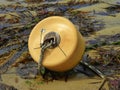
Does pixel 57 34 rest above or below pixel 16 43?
above

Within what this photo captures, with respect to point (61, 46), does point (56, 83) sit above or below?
below

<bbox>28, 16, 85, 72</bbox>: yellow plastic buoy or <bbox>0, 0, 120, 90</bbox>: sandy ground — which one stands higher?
<bbox>28, 16, 85, 72</bbox>: yellow plastic buoy

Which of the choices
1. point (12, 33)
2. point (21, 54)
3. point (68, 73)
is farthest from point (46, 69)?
point (12, 33)

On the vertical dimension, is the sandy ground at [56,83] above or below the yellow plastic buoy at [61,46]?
below

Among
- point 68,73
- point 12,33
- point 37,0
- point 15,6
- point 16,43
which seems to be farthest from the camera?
point 37,0

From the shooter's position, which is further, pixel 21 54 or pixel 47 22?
pixel 21 54

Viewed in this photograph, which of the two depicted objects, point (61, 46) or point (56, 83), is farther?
point (56, 83)

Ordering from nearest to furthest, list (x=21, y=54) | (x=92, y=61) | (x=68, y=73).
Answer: (x=68, y=73) < (x=92, y=61) < (x=21, y=54)

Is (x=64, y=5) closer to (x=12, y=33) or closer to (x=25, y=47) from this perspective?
(x=12, y=33)
